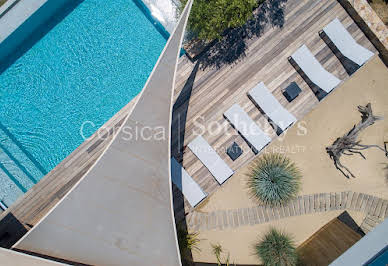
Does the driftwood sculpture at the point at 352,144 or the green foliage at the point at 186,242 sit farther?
the driftwood sculpture at the point at 352,144

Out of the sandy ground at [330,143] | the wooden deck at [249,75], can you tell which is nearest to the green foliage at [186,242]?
the wooden deck at [249,75]

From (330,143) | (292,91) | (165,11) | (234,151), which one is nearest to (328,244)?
(330,143)

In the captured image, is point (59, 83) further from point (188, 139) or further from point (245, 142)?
point (245, 142)

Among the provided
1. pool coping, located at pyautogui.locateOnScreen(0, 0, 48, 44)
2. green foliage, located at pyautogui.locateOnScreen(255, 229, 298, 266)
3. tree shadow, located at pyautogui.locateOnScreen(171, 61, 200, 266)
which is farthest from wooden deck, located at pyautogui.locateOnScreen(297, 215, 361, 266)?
pool coping, located at pyautogui.locateOnScreen(0, 0, 48, 44)

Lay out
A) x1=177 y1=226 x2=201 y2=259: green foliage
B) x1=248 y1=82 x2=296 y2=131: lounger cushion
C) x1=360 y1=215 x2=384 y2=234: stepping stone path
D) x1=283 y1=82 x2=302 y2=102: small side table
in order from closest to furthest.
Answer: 1. x1=177 y1=226 x2=201 y2=259: green foliage
2. x1=248 y1=82 x2=296 y2=131: lounger cushion
3. x1=283 y1=82 x2=302 y2=102: small side table
4. x1=360 y1=215 x2=384 y2=234: stepping stone path

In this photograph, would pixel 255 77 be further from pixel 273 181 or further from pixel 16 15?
pixel 16 15

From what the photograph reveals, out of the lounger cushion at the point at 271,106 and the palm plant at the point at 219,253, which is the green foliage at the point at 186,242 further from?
the lounger cushion at the point at 271,106

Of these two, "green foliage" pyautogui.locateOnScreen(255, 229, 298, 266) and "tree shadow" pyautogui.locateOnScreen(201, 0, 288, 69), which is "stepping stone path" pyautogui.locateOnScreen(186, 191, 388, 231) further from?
"tree shadow" pyautogui.locateOnScreen(201, 0, 288, 69)
